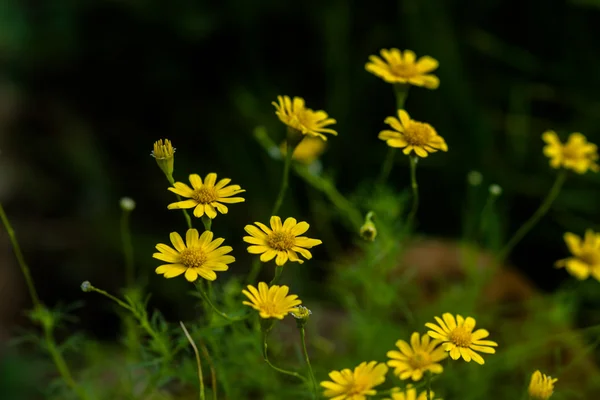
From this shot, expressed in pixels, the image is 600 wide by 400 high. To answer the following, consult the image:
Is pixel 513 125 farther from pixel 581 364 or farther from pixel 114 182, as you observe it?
pixel 114 182

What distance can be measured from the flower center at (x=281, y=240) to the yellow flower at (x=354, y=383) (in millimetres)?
126

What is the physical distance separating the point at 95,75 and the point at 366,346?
1.20 m

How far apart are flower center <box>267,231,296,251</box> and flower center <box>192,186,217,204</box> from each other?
70 millimetres

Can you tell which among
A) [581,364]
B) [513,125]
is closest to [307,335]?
[581,364]

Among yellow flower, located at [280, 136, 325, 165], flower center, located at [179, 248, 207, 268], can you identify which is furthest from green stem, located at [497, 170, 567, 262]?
flower center, located at [179, 248, 207, 268]

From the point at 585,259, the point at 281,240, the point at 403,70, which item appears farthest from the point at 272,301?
the point at 585,259

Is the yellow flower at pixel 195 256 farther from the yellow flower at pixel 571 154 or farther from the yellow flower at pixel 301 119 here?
the yellow flower at pixel 571 154

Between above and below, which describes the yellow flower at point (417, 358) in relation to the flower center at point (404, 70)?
below

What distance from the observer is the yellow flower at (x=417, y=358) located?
686mm

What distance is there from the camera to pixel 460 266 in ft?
4.61

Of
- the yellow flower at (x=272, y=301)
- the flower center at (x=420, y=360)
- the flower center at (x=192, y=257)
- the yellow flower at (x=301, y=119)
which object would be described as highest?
the yellow flower at (x=301, y=119)

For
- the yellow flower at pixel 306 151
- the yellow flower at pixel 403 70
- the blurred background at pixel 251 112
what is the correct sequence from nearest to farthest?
the yellow flower at pixel 403 70 → the yellow flower at pixel 306 151 → the blurred background at pixel 251 112

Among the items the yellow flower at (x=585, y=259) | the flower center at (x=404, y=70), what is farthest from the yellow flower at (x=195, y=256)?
the yellow flower at (x=585, y=259)

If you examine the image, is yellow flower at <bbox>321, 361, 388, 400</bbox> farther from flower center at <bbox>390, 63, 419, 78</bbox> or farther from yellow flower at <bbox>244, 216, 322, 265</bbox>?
flower center at <bbox>390, 63, 419, 78</bbox>
